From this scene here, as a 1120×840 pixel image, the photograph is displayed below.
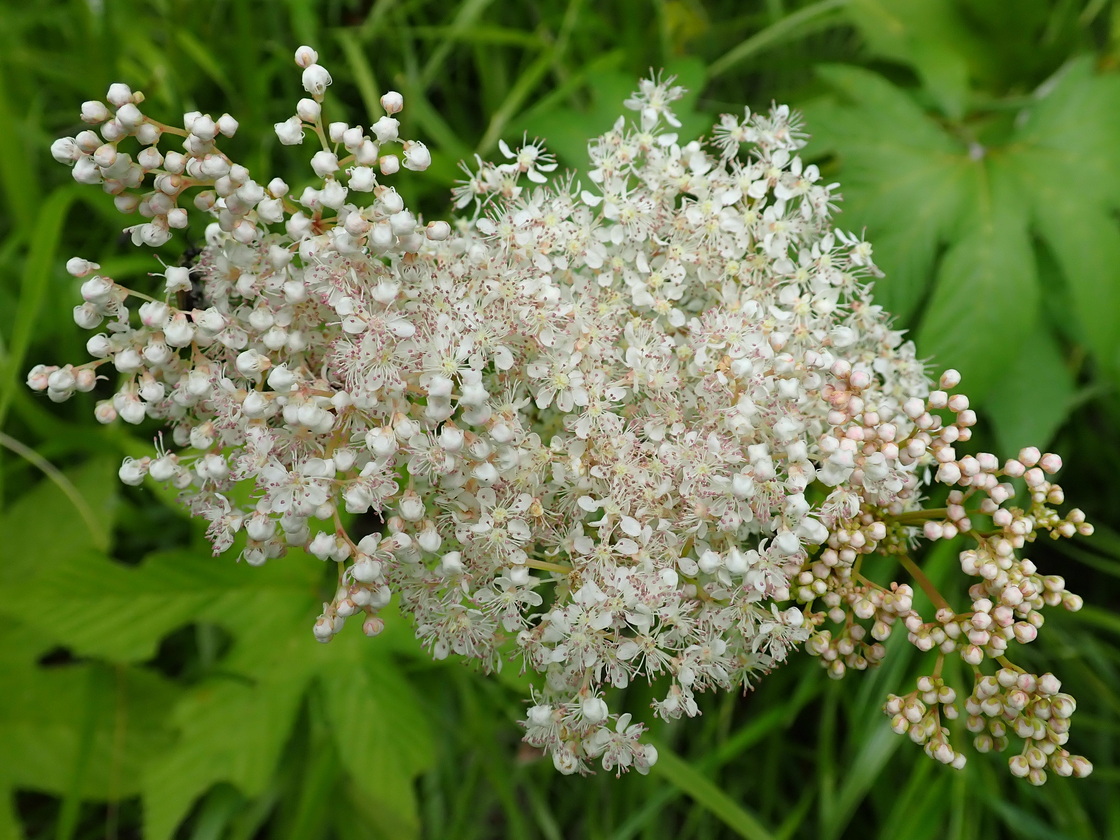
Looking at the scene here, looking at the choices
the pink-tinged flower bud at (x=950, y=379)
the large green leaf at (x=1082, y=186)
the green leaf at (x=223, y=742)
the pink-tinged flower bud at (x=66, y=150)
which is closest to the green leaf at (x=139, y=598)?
the green leaf at (x=223, y=742)

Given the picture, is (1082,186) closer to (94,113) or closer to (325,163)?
(325,163)

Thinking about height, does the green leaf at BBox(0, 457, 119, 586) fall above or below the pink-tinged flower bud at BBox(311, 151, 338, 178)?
below

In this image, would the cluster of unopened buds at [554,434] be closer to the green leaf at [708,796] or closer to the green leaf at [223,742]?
the green leaf at [708,796]

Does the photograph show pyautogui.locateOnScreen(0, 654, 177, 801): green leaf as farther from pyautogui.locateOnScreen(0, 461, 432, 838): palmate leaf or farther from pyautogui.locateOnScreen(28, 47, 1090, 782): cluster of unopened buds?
pyautogui.locateOnScreen(28, 47, 1090, 782): cluster of unopened buds

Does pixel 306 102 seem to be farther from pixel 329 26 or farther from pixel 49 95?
pixel 49 95

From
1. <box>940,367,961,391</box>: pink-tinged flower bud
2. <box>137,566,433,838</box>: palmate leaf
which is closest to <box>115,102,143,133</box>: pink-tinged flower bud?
<box>940,367,961,391</box>: pink-tinged flower bud

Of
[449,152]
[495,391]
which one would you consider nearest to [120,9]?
[449,152]
